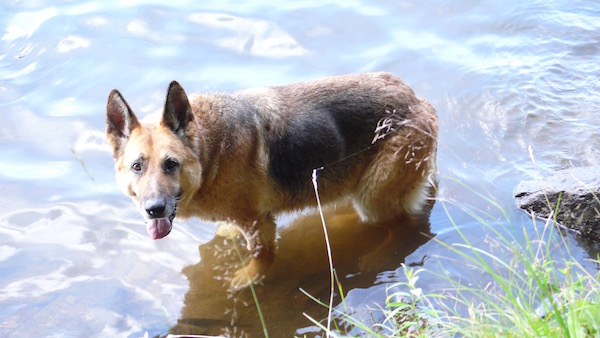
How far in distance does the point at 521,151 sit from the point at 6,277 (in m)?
4.85

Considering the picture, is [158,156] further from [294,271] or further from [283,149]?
[294,271]

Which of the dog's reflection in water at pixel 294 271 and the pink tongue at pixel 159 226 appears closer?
the pink tongue at pixel 159 226

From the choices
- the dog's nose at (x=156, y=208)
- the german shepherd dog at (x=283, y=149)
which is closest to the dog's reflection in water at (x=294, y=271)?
the german shepherd dog at (x=283, y=149)

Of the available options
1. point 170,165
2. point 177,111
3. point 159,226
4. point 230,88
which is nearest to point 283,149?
point 177,111

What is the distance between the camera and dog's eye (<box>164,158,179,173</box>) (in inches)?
170

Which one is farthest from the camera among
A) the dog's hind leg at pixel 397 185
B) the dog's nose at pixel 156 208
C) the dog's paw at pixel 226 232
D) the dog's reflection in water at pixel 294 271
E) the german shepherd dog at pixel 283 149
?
the dog's paw at pixel 226 232

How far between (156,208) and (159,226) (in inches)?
7.7

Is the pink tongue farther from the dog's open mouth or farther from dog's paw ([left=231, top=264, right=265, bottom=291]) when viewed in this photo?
dog's paw ([left=231, top=264, right=265, bottom=291])

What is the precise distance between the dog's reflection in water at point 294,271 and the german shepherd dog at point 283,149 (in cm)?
15

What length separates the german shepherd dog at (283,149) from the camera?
449 centimetres

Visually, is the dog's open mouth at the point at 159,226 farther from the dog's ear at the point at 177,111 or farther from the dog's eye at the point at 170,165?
the dog's ear at the point at 177,111

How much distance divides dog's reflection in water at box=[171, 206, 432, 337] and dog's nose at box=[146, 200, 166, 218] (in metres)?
1.00

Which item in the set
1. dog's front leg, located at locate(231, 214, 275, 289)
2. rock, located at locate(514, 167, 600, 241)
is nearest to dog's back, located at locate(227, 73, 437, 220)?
dog's front leg, located at locate(231, 214, 275, 289)

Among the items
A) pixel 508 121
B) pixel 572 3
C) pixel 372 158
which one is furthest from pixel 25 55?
pixel 572 3
